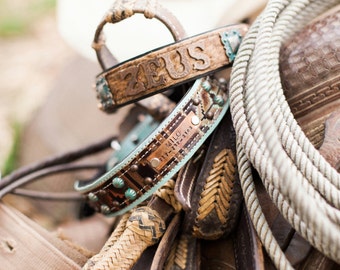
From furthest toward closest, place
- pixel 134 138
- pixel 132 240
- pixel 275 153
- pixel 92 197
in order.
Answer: pixel 134 138, pixel 92 197, pixel 132 240, pixel 275 153

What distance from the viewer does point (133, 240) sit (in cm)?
82

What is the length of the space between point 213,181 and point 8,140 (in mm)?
1373

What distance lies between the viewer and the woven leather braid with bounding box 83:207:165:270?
797mm

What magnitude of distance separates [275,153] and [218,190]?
0.17 meters

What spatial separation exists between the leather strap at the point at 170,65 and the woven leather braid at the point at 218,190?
143 millimetres

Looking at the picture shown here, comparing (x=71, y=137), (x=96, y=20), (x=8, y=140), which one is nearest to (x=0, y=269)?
(x=96, y=20)

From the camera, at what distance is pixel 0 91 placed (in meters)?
2.33

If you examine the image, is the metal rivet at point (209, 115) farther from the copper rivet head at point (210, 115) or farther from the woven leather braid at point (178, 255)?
the woven leather braid at point (178, 255)

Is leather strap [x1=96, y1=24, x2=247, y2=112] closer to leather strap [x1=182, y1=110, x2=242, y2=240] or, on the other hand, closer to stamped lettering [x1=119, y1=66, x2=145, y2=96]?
stamped lettering [x1=119, y1=66, x2=145, y2=96]


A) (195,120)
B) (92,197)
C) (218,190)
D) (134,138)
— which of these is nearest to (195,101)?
(195,120)

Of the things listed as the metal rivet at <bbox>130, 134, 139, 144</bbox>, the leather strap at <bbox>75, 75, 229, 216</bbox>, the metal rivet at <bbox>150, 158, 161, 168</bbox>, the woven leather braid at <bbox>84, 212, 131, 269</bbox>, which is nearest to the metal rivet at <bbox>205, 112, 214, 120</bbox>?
the leather strap at <bbox>75, 75, 229, 216</bbox>

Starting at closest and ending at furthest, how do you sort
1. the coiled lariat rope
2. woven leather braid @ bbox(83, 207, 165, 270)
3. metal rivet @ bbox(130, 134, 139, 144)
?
the coiled lariat rope → woven leather braid @ bbox(83, 207, 165, 270) → metal rivet @ bbox(130, 134, 139, 144)

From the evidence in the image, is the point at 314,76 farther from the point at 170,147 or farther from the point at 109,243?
the point at 109,243

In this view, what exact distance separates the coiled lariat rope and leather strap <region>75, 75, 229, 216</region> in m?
0.05
